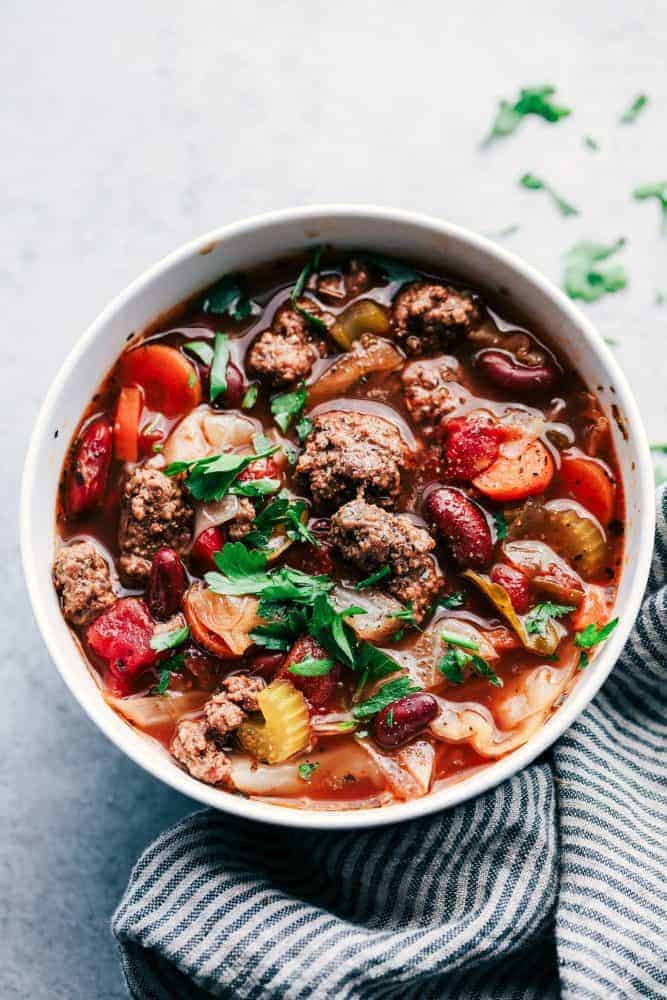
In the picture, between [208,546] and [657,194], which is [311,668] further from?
[657,194]

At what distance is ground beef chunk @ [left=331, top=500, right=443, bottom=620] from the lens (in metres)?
3.53

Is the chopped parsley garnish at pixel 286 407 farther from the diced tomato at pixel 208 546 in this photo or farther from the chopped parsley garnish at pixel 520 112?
the chopped parsley garnish at pixel 520 112

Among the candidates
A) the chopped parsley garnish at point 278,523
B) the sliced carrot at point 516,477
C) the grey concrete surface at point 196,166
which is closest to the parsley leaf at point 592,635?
the sliced carrot at point 516,477

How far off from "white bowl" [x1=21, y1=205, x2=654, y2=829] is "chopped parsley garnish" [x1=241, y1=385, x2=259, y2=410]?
41 cm

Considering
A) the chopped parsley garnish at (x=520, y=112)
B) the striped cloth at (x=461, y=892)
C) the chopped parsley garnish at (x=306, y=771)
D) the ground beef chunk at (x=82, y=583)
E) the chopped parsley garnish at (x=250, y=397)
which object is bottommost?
the striped cloth at (x=461, y=892)

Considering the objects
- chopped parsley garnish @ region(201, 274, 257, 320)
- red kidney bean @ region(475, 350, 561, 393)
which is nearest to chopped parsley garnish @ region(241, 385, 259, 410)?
chopped parsley garnish @ region(201, 274, 257, 320)

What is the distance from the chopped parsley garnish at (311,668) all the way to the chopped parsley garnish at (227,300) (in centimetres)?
124

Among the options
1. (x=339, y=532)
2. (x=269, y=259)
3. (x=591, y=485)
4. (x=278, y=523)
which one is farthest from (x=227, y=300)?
(x=591, y=485)

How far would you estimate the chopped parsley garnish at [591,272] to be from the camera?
438 centimetres

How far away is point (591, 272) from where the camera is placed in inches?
173

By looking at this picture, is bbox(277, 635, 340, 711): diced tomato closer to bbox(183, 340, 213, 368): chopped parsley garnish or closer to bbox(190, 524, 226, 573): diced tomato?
bbox(190, 524, 226, 573): diced tomato

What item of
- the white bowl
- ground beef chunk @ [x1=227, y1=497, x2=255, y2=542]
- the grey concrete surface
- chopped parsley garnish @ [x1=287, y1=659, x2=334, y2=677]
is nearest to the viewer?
the white bowl

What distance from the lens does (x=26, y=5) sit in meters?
4.58

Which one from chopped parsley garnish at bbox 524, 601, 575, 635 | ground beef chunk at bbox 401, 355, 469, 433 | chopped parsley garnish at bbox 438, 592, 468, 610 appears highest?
ground beef chunk at bbox 401, 355, 469, 433
